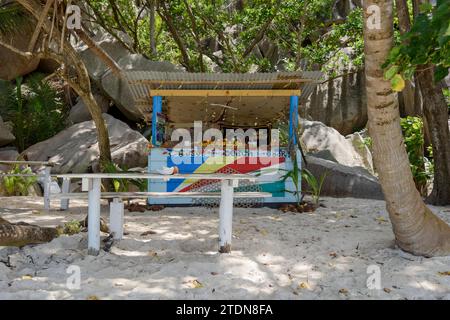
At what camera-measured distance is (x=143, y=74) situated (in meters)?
7.54

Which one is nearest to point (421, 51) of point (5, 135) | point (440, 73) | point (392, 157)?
point (440, 73)

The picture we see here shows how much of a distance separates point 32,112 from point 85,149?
10.9ft

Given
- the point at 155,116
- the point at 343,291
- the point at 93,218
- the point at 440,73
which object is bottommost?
the point at 343,291

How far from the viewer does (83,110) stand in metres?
16.8

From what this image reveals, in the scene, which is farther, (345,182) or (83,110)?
(83,110)

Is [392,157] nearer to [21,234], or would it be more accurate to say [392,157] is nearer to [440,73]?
[440,73]

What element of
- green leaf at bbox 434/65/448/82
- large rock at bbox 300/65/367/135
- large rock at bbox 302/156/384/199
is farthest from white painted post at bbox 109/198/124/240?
large rock at bbox 300/65/367/135

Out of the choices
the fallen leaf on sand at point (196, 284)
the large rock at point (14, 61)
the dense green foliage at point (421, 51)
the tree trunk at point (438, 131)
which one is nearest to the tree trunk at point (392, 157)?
the dense green foliage at point (421, 51)

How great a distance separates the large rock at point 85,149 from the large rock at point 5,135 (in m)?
1.25

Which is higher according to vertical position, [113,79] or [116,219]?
[113,79]

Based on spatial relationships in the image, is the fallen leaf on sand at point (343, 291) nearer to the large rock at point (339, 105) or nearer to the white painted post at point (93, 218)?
the white painted post at point (93, 218)

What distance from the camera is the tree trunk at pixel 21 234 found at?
3.87 m
